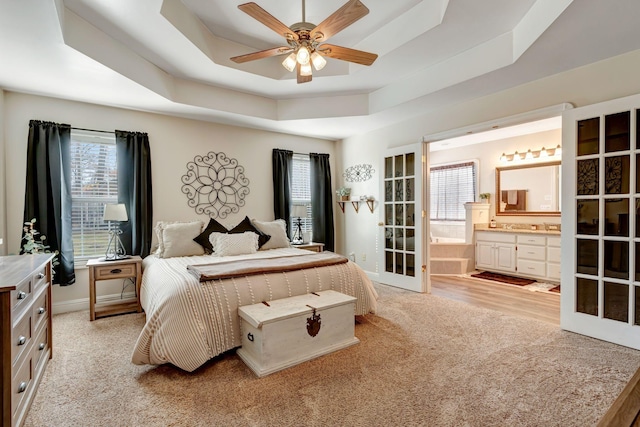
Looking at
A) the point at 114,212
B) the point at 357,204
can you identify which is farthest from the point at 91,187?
the point at 357,204

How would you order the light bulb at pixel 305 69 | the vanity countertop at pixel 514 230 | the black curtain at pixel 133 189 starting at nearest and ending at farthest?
1. the light bulb at pixel 305 69
2. the black curtain at pixel 133 189
3. the vanity countertop at pixel 514 230

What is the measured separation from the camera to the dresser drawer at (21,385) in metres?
1.53

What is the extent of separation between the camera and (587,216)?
2.83 m

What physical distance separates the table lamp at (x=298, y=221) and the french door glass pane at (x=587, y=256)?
3334 mm

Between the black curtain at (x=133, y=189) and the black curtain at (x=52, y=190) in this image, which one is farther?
the black curtain at (x=133, y=189)

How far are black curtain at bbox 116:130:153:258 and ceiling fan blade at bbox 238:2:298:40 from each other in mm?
2658

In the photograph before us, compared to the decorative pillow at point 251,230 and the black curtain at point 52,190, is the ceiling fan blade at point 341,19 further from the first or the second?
the black curtain at point 52,190

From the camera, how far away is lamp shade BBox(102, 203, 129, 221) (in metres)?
3.45

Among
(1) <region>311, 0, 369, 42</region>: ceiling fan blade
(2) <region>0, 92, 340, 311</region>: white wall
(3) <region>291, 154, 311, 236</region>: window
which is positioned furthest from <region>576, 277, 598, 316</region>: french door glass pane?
(2) <region>0, 92, 340, 311</region>: white wall

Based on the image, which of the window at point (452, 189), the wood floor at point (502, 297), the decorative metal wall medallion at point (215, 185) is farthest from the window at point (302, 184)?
the window at point (452, 189)

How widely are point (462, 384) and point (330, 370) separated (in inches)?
34.8

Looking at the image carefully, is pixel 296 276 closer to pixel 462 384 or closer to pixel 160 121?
pixel 462 384

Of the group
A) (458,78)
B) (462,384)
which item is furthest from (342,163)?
(462,384)

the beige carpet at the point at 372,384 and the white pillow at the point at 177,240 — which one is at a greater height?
the white pillow at the point at 177,240
